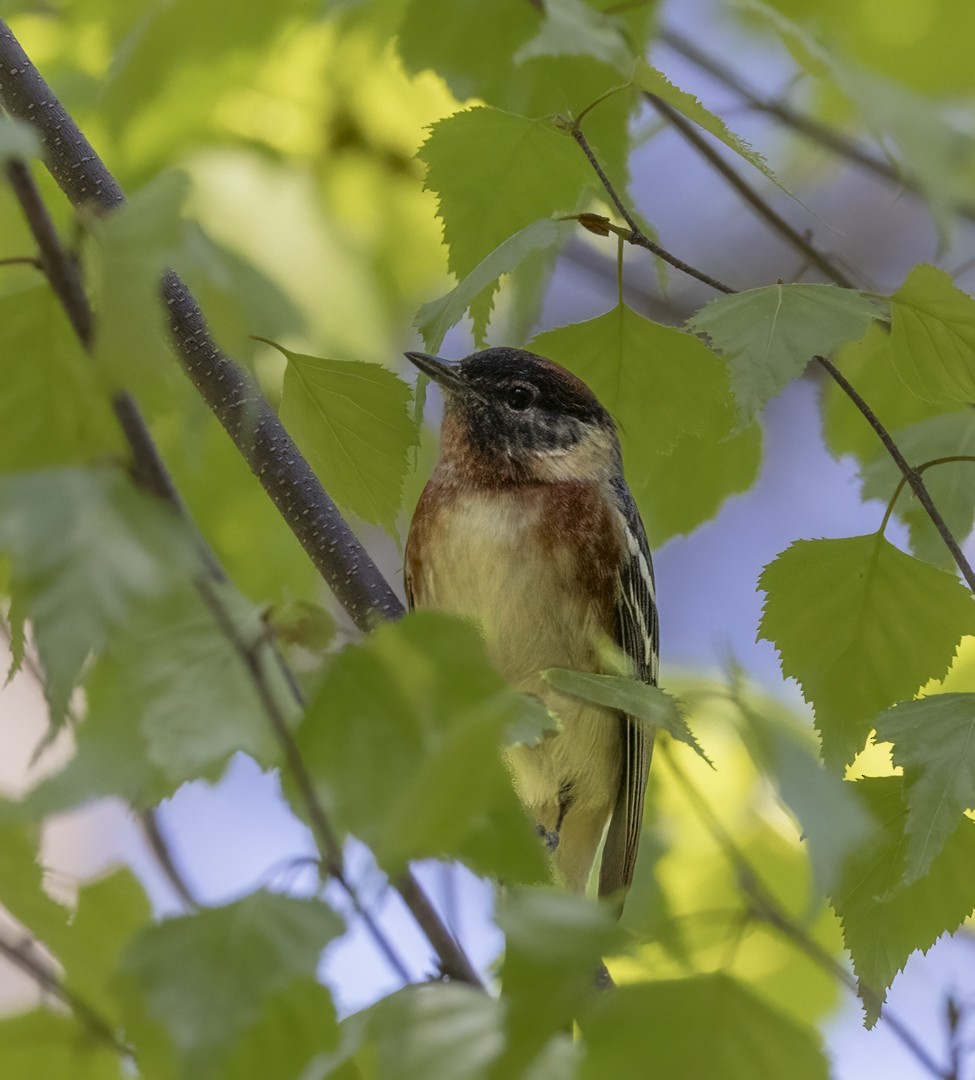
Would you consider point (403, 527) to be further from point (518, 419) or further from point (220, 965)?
point (220, 965)

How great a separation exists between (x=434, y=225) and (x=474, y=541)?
767 millimetres

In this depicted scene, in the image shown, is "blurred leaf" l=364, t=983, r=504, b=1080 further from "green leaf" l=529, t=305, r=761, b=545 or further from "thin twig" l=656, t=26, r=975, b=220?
"thin twig" l=656, t=26, r=975, b=220

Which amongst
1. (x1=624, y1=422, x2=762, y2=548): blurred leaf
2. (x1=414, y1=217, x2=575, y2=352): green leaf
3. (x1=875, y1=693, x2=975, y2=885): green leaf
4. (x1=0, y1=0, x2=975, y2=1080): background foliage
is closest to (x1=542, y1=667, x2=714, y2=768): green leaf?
(x1=0, y1=0, x2=975, y2=1080): background foliage

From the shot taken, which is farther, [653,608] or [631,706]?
[653,608]

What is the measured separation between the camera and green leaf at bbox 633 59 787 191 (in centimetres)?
161

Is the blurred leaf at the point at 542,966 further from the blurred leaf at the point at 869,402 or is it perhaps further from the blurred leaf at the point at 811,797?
the blurred leaf at the point at 869,402

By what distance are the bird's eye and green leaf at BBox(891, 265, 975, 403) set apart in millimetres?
1364

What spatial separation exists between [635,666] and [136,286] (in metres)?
1.95

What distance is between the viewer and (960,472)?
82.3 inches

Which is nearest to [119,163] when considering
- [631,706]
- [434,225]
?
[434,225]

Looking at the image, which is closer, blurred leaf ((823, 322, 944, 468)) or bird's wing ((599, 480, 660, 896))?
blurred leaf ((823, 322, 944, 468))

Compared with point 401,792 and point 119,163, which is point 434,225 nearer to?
point 119,163

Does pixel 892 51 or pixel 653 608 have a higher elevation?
pixel 892 51

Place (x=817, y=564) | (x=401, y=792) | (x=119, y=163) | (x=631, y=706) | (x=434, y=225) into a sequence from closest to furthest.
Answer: (x=401, y=792)
(x=631, y=706)
(x=817, y=564)
(x=119, y=163)
(x=434, y=225)
